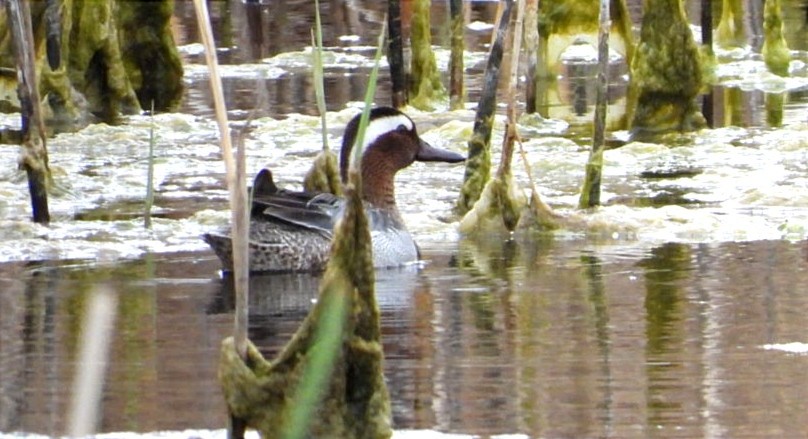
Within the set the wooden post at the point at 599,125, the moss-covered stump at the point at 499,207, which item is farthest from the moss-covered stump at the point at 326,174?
the wooden post at the point at 599,125

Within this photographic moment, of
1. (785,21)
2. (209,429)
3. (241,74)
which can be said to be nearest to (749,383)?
(209,429)

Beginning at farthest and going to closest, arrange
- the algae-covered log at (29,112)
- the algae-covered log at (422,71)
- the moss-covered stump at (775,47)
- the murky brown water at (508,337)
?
the moss-covered stump at (775,47) < the algae-covered log at (422,71) < the algae-covered log at (29,112) < the murky brown water at (508,337)

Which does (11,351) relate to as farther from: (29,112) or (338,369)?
(29,112)

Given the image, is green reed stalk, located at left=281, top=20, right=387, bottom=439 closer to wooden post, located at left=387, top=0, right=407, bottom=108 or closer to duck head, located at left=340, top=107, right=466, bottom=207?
duck head, located at left=340, top=107, right=466, bottom=207

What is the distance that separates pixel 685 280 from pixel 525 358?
1832 mm

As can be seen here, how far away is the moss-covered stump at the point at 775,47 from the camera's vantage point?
1658cm

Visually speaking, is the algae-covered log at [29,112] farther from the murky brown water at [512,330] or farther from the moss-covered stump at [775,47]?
the moss-covered stump at [775,47]

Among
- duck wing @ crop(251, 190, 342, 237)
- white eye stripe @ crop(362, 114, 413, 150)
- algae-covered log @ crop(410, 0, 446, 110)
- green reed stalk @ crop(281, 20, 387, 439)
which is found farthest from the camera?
algae-covered log @ crop(410, 0, 446, 110)

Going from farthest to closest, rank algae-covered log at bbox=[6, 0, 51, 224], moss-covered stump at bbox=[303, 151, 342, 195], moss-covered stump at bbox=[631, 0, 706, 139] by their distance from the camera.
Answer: moss-covered stump at bbox=[631, 0, 706, 139] < moss-covered stump at bbox=[303, 151, 342, 195] < algae-covered log at bbox=[6, 0, 51, 224]

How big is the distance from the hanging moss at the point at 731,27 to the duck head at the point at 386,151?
9.02 m

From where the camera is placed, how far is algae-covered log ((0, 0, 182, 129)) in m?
14.4

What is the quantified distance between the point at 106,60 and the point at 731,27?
6.43 m

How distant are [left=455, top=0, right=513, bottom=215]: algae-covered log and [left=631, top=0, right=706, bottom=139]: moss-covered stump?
2.70 m

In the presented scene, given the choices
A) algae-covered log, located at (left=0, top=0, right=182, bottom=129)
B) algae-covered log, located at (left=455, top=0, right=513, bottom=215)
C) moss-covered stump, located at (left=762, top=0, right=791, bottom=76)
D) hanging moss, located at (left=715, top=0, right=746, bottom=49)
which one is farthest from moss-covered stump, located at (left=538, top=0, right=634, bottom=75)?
algae-covered log, located at (left=455, top=0, right=513, bottom=215)
